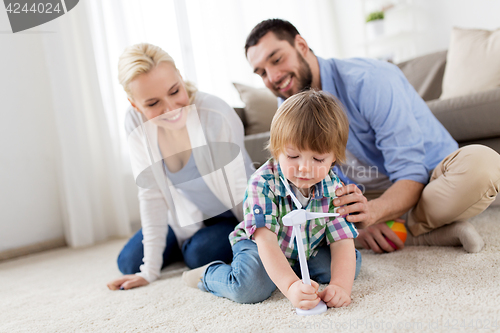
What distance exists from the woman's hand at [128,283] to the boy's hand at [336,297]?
584 mm

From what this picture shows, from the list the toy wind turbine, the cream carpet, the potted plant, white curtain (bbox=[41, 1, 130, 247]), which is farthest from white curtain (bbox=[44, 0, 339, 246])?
the potted plant

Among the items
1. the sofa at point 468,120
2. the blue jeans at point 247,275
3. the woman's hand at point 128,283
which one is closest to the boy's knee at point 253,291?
the blue jeans at point 247,275

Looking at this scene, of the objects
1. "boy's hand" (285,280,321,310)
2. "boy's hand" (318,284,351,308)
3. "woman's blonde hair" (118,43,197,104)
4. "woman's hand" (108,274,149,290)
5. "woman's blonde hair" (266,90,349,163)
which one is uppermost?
"woman's blonde hair" (118,43,197,104)

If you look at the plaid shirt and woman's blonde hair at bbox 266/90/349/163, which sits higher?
woman's blonde hair at bbox 266/90/349/163

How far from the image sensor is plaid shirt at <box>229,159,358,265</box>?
781 mm

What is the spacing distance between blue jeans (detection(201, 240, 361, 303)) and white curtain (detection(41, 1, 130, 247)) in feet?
3.95

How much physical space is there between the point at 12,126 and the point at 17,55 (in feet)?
1.16

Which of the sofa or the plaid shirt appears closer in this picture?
the plaid shirt

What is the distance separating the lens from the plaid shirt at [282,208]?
2.56 ft

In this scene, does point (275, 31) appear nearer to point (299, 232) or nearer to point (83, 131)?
point (299, 232)

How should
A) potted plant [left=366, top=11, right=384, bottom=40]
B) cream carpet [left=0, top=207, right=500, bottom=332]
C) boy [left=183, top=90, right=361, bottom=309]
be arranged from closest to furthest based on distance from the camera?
1. cream carpet [left=0, top=207, right=500, bottom=332]
2. boy [left=183, top=90, right=361, bottom=309]
3. potted plant [left=366, top=11, right=384, bottom=40]

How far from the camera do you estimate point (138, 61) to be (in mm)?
946

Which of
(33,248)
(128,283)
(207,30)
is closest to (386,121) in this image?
(128,283)

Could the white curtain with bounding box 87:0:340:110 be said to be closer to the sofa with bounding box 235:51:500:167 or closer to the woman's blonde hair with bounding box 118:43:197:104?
the woman's blonde hair with bounding box 118:43:197:104
